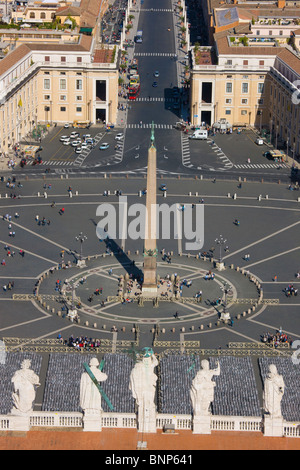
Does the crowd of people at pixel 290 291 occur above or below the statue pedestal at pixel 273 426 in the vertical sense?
above

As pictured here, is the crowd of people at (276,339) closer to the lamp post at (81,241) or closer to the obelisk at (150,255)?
the obelisk at (150,255)

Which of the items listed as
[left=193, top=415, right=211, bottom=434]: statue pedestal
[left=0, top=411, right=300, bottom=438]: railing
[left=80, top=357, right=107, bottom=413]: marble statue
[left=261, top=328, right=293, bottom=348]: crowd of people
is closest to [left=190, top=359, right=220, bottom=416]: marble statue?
[left=193, top=415, right=211, bottom=434]: statue pedestal

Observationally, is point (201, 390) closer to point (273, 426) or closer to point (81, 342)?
point (273, 426)

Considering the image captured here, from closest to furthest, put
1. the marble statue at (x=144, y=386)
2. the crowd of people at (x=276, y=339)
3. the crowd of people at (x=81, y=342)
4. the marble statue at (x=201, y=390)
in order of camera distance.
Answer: the marble statue at (x=144, y=386)
the marble statue at (x=201, y=390)
the crowd of people at (x=81, y=342)
the crowd of people at (x=276, y=339)

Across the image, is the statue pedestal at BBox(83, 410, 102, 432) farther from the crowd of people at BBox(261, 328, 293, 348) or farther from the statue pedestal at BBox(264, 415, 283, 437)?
the crowd of people at BBox(261, 328, 293, 348)

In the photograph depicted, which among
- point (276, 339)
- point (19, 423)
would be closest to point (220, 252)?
point (276, 339)

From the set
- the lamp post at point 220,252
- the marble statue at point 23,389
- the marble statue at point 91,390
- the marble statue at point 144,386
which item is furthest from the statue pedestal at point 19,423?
the lamp post at point 220,252

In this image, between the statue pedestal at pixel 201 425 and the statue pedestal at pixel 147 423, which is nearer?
the statue pedestal at pixel 147 423
